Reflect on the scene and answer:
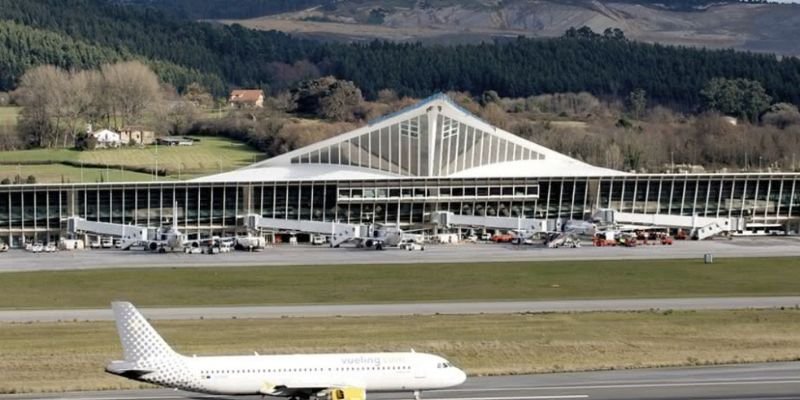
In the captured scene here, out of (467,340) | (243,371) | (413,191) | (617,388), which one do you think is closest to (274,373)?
(243,371)

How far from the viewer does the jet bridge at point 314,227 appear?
16838cm

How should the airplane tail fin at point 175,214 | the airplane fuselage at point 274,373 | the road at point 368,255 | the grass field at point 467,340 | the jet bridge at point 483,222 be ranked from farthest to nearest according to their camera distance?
the airplane tail fin at point 175,214 → the jet bridge at point 483,222 → the road at point 368,255 → the grass field at point 467,340 → the airplane fuselage at point 274,373

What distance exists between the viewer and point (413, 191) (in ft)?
598

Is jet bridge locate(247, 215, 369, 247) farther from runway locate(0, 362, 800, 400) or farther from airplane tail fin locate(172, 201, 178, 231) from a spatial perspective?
runway locate(0, 362, 800, 400)

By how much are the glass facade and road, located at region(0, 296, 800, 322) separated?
60.5 metres

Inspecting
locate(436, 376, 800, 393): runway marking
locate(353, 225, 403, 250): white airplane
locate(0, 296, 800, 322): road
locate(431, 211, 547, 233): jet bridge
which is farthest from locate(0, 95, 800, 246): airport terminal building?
locate(436, 376, 800, 393): runway marking

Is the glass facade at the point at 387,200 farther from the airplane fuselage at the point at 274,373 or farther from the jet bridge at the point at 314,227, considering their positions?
the airplane fuselage at the point at 274,373

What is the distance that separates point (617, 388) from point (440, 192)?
104 meters

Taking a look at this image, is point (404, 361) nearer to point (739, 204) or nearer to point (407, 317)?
point (407, 317)

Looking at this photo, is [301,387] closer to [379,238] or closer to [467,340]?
[467,340]

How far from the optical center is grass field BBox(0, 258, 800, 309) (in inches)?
4749

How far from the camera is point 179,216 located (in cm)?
17475

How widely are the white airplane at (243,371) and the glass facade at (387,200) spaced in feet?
328

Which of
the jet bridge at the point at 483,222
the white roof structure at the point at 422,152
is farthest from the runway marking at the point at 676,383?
the white roof structure at the point at 422,152
